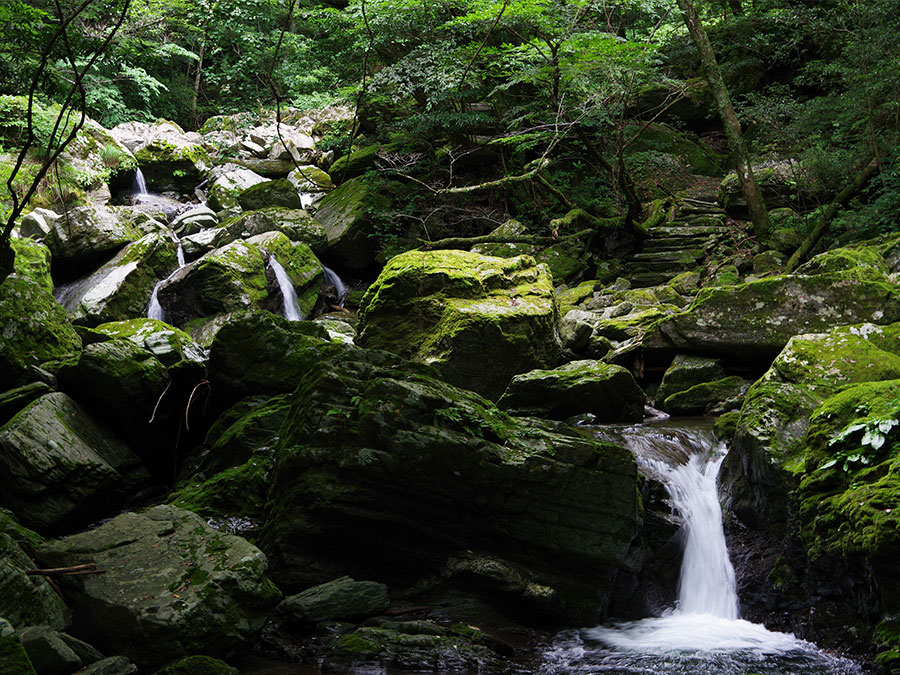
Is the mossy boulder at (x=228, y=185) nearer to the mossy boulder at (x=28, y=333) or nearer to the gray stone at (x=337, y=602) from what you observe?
the mossy boulder at (x=28, y=333)

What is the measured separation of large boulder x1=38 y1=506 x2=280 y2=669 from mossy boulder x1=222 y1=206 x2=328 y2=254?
11633 millimetres

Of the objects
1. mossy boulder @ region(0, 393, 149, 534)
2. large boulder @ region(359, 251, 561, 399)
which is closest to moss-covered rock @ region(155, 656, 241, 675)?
mossy boulder @ region(0, 393, 149, 534)

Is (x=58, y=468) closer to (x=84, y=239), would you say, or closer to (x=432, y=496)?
(x=432, y=496)

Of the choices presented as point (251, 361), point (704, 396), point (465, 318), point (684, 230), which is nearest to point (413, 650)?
point (251, 361)

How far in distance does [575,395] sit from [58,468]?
5.37 metres

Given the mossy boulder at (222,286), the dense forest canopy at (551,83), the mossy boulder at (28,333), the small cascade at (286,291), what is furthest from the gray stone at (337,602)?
the small cascade at (286,291)

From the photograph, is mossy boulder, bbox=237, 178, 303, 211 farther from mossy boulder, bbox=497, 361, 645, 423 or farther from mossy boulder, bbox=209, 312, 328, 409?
mossy boulder, bbox=497, 361, 645, 423

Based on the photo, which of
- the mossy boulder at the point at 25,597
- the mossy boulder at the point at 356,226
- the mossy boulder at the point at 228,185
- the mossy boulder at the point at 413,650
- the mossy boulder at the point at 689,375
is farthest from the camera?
the mossy boulder at the point at 228,185

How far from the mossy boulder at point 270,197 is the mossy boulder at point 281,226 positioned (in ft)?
3.97

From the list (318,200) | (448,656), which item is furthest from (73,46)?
(318,200)

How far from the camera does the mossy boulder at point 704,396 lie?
26.6 ft

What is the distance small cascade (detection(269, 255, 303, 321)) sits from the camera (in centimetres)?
1348

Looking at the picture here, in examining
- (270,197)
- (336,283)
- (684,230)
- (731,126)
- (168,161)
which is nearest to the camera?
(731,126)

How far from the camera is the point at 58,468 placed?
5730 mm
